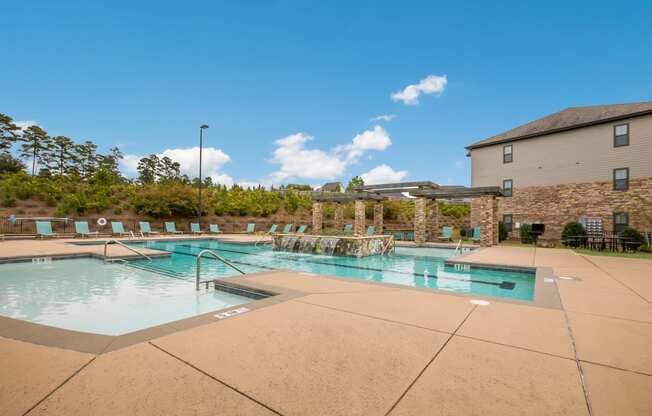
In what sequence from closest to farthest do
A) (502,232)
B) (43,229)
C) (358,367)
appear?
(358,367) → (43,229) → (502,232)

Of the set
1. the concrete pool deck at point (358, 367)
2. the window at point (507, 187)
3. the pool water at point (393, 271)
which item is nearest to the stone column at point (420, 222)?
the pool water at point (393, 271)

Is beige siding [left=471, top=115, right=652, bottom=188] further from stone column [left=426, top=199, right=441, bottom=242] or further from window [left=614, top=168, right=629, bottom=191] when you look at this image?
stone column [left=426, top=199, right=441, bottom=242]

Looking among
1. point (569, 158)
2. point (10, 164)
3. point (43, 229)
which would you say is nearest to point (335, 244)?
point (43, 229)

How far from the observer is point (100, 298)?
5809 millimetres

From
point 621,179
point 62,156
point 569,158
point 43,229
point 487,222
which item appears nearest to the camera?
point 43,229

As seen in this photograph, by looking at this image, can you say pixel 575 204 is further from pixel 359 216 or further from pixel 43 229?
pixel 43 229

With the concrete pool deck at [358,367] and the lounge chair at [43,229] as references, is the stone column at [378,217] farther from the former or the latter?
the lounge chair at [43,229]

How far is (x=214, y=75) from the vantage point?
19828 millimetres

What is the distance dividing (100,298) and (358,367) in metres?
5.82

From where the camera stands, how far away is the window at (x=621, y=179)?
16.6 m

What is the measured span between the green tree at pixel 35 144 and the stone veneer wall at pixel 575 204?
44.1 metres

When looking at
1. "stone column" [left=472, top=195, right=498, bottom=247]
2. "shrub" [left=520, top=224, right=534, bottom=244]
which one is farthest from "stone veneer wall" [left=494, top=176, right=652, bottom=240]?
"stone column" [left=472, top=195, right=498, bottom=247]

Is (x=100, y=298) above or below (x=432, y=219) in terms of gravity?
below

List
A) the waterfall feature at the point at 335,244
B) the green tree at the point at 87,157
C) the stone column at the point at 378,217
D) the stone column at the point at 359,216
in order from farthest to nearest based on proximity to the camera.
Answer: the green tree at the point at 87,157, the stone column at the point at 378,217, the stone column at the point at 359,216, the waterfall feature at the point at 335,244
